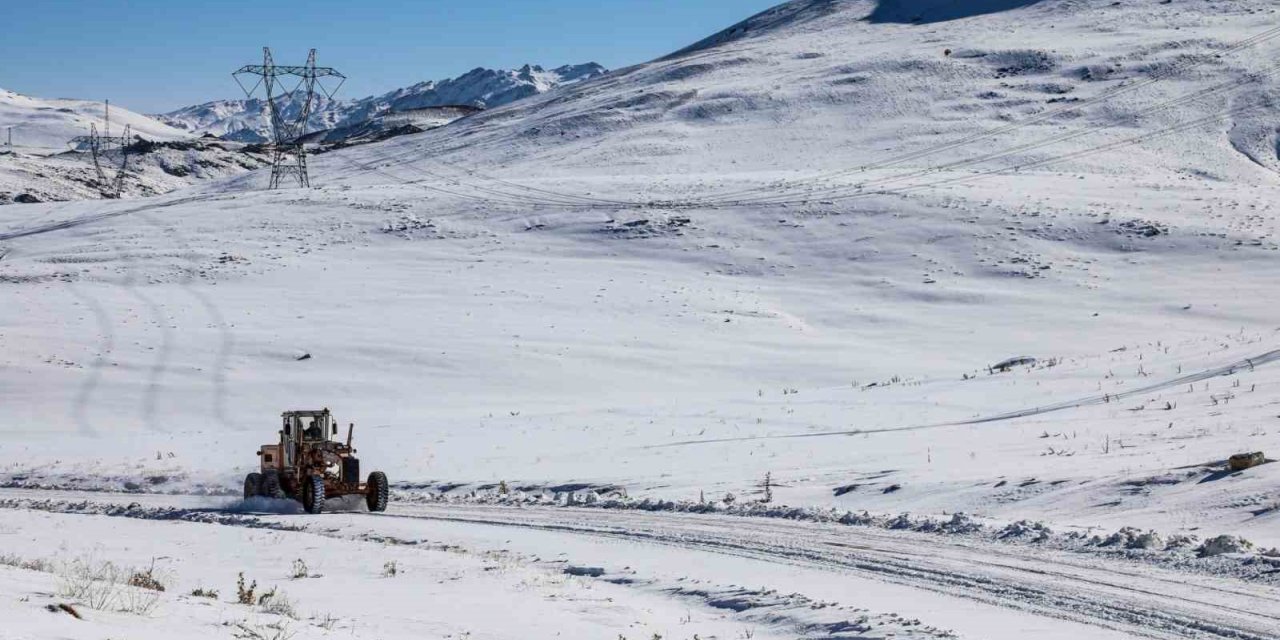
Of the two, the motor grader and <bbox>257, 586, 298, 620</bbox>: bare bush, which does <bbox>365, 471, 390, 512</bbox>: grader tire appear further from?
<bbox>257, 586, 298, 620</bbox>: bare bush

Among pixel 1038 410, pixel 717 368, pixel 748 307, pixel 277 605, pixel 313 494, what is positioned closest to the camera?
pixel 277 605

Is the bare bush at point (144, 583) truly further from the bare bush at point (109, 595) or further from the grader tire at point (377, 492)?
the grader tire at point (377, 492)

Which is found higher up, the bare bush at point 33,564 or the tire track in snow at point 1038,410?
the bare bush at point 33,564

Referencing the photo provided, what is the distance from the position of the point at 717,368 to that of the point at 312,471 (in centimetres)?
2414

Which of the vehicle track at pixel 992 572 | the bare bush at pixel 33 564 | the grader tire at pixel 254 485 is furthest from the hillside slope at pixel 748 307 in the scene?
the bare bush at pixel 33 564

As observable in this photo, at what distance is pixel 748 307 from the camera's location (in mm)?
55312

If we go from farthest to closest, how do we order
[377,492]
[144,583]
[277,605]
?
[377,492]
[144,583]
[277,605]

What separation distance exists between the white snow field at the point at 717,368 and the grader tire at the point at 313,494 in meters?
0.74

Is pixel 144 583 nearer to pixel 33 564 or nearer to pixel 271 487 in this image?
pixel 33 564

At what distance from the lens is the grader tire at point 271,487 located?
23.5 metres

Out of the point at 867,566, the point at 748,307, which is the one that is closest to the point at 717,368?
the point at 748,307

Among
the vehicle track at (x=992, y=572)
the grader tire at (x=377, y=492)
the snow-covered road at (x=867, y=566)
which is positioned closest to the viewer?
the vehicle track at (x=992, y=572)

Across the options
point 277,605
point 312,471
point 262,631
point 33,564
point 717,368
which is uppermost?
point 262,631

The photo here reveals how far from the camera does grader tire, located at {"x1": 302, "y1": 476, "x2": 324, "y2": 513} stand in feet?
73.2
